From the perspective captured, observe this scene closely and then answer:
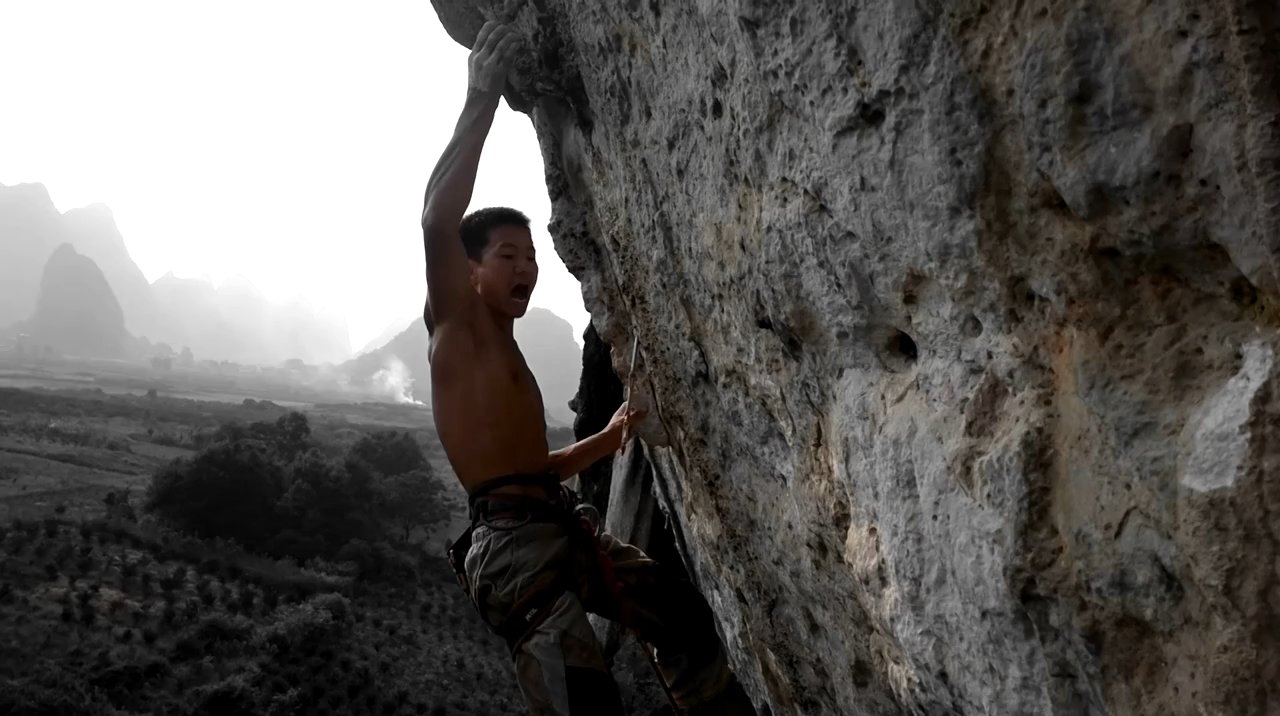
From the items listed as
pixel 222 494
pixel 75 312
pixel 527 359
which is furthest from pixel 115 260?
pixel 222 494

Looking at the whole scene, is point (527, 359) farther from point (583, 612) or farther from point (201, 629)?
point (583, 612)

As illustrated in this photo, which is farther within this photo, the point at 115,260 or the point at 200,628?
the point at 115,260

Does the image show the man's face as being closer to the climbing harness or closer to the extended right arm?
the extended right arm

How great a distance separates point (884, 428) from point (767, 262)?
0.62 metres

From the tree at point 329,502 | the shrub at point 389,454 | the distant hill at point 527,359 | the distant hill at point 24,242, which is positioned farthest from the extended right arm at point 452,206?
the distant hill at point 24,242

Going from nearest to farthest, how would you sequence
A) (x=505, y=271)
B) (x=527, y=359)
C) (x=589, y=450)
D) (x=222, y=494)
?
(x=505, y=271)
(x=589, y=450)
(x=222, y=494)
(x=527, y=359)

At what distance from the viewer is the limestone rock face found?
1.29 meters

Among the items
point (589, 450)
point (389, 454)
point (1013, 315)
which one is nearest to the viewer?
point (1013, 315)

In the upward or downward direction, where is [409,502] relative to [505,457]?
downward

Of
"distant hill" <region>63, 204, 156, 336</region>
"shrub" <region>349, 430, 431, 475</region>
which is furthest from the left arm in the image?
"distant hill" <region>63, 204, 156, 336</region>

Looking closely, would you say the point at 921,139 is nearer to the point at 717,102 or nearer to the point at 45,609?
the point at 717,102

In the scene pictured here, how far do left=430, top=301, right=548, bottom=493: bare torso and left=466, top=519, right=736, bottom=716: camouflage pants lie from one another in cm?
24

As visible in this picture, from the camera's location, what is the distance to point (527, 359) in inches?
3250

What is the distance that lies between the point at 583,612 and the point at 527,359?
80385mm
